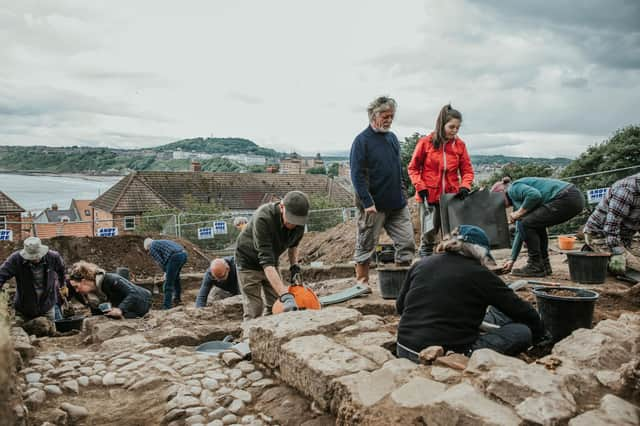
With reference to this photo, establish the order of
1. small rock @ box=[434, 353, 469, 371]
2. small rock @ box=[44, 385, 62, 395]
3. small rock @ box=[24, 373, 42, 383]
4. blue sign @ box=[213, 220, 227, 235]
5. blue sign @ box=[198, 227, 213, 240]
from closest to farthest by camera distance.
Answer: small rock @ box=[434, 353, 469, 371]
small rock @ box=[44, 385, 62, 395]
small rock @ box=[24, 373, 42, 383]
blue sign @ box=[213, 220, 227, 235]
blue sign @ box=[198, 227, 213, 240]

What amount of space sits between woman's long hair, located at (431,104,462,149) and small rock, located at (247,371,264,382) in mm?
3063

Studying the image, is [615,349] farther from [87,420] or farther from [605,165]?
[605,165]

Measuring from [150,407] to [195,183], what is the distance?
42719mm

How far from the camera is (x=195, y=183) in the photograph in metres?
44.4

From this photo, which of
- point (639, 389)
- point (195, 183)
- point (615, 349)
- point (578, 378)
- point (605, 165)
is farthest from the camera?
point (195, 183)

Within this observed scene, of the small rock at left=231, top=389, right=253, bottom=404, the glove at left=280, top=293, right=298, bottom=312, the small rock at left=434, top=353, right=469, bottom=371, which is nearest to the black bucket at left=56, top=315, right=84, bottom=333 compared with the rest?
the glove at left=280, top=293, right=298, bottom=312

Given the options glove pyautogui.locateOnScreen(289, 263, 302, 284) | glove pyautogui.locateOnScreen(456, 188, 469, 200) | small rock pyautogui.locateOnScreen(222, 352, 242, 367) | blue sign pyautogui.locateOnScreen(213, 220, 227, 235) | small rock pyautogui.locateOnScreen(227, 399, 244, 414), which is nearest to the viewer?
small rock pyautogui.locateOnScreen(227, 399, 244, 414)

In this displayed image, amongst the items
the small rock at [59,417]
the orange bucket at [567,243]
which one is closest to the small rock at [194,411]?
the small rock at [59,417]

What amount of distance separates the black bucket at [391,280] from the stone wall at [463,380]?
1.53 m

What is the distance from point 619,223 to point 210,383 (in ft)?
15.1

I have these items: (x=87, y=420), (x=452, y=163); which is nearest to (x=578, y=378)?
(x=87, y=420)

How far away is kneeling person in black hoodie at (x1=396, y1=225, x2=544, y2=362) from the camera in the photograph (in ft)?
9.41

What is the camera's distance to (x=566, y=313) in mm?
3414

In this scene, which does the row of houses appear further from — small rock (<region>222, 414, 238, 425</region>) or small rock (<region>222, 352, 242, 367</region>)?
small rock (<region>222, 414, 238, 425</region>)
